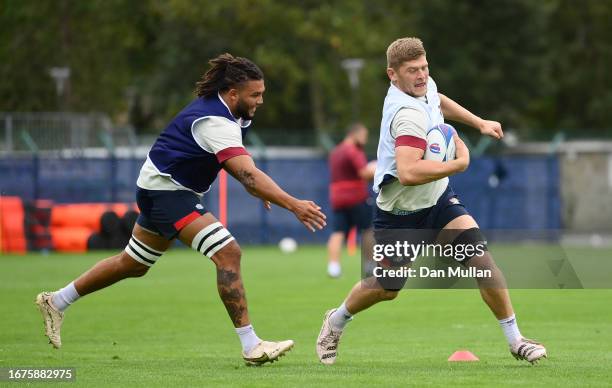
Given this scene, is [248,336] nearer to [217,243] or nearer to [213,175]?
[217,243]

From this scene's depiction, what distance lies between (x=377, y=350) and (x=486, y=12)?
46.5 metres

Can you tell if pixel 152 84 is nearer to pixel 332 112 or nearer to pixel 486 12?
pixel 332 112

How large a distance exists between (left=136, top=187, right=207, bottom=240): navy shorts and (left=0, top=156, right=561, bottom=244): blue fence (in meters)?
20.7

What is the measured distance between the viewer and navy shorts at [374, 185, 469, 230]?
27.2 feet

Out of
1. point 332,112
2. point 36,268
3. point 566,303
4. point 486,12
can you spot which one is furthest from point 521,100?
point 566,303

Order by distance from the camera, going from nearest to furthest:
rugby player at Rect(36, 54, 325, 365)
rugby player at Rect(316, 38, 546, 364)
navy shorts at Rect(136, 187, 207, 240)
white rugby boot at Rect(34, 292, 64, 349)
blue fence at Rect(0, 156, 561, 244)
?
rugby player at Rect(316, 38, 546, 364), rugby player at Rect(36, 54, 325, 365), navy shorts at Rect(136, 187, 207, 240), white rugby boot at Rect(34, 292, 64, 349), blue fence at Rect(0, 156, 561, 244)

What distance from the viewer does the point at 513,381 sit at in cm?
746

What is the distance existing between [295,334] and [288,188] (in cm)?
1959

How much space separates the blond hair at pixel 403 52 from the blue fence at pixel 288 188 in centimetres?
2128

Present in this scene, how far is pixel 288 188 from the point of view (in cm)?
3089

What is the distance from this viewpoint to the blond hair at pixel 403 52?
8.11 m

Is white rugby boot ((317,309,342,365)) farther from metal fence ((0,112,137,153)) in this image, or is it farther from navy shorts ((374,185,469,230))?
Answer: metal fence ((0,112,137,153))

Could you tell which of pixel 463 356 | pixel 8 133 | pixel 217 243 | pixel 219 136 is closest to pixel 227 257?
pixel 217 243

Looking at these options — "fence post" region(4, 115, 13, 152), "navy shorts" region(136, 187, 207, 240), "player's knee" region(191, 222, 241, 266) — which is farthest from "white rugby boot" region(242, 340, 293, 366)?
"fence post" region(4, 115, 13, 152)
